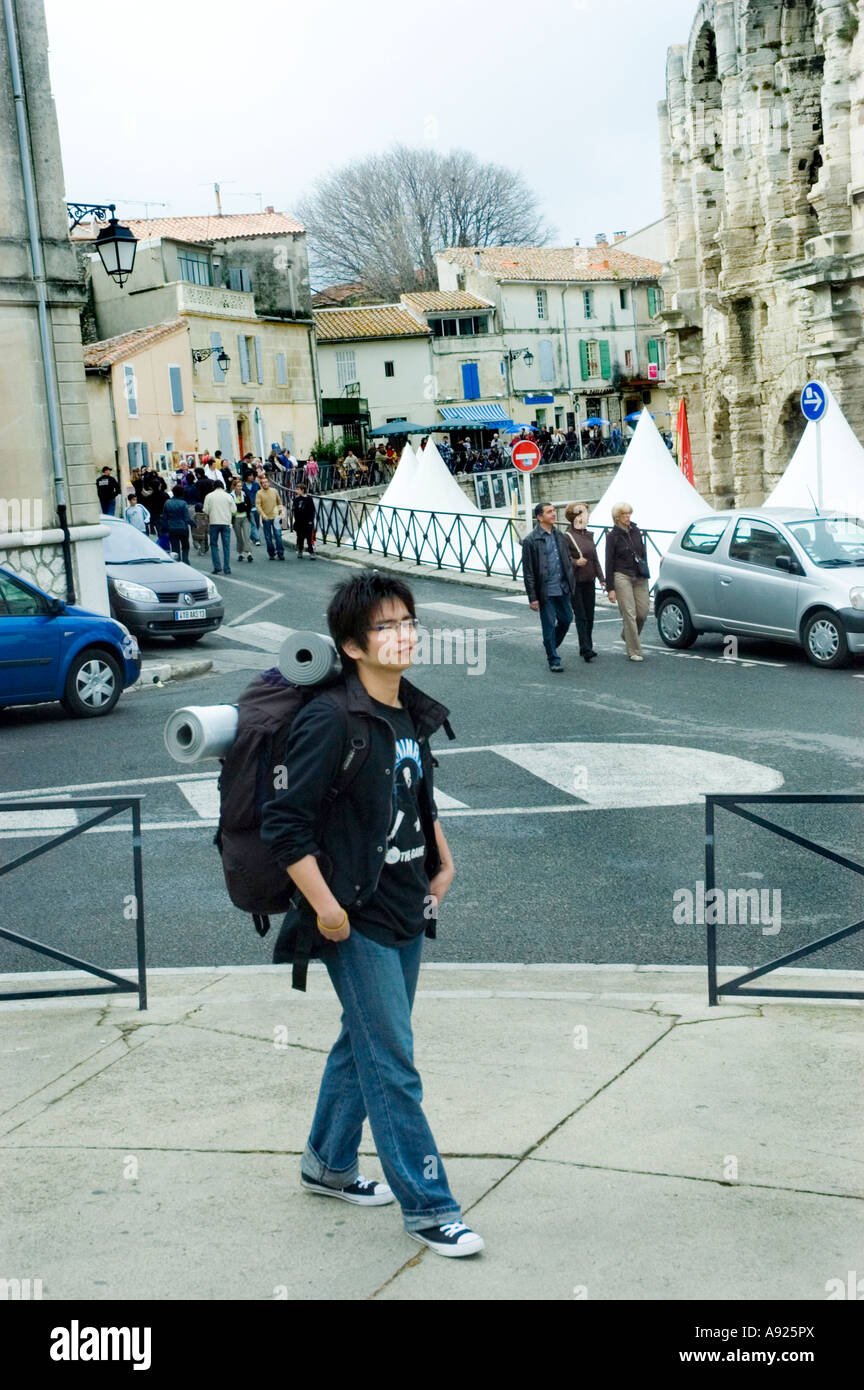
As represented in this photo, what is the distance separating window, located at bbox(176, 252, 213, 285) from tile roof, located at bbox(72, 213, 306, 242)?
5.63 ft

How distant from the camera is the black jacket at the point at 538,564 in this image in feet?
50.0

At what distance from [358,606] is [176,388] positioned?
154 feet

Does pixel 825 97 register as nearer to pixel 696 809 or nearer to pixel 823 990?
pixel 696 809

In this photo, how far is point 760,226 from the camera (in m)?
36.6

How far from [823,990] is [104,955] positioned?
3.23 m

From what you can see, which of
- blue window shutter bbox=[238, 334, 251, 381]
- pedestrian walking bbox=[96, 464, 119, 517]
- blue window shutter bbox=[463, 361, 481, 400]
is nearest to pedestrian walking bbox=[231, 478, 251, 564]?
pedestrian walking bbox=[96, 464, 119, 517]

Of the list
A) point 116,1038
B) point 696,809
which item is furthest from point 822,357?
point 116,1038

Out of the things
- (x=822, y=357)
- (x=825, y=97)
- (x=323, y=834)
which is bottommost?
(x=323, y=834)

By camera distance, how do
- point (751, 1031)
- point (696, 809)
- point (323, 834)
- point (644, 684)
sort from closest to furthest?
point (323, 834)
point (751, 1031)
point (696, 809)
point (644, 684)

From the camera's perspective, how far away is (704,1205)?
157 inches

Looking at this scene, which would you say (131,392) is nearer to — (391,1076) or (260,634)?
(260,634)

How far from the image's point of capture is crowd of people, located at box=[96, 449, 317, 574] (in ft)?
88.2

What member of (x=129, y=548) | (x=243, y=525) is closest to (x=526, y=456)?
(x=243, y=525)

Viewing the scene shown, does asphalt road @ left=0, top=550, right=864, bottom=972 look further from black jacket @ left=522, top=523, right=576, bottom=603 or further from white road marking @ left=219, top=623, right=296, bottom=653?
white road marking @ left=219, top=623, right=296, bottom=653
